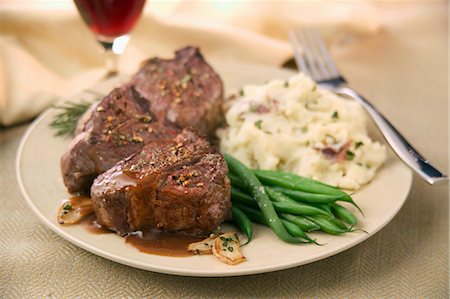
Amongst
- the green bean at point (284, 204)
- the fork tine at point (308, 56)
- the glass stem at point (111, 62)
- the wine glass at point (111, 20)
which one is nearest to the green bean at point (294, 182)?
the green bean at point (284, 204)

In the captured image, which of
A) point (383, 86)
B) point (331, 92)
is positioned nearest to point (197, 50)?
point (331, 92)

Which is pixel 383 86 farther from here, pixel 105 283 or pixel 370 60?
pixel 105 283

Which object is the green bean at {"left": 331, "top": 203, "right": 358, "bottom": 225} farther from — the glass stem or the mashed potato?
the glass stem

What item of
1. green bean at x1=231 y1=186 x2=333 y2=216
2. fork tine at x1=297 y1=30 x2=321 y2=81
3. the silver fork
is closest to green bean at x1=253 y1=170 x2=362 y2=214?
green bean at x1=231 y1=186 x2=333 y2=216

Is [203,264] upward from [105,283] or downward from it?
upward

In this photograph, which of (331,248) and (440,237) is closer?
(331,248)

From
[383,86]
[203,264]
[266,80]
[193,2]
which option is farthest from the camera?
[193,2]

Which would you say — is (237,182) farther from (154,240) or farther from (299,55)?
(299,55)
